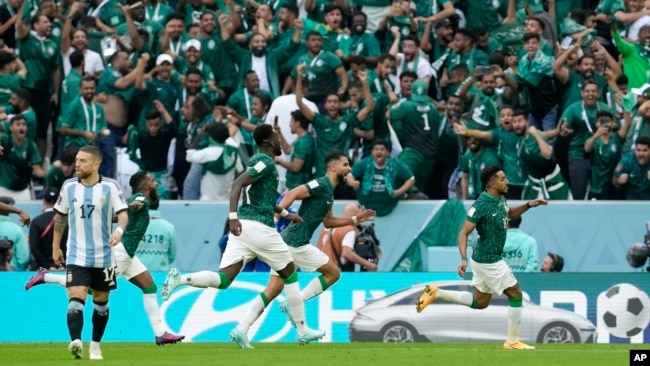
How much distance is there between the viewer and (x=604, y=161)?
22.8 metres

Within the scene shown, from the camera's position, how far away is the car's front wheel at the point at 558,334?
20391mm

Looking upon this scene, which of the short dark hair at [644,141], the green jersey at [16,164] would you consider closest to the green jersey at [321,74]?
the green jersey at [16,164]

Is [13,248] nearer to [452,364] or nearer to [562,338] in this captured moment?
[562,338]

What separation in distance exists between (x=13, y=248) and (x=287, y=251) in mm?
6514

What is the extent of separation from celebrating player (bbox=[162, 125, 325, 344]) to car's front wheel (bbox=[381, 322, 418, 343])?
395cm

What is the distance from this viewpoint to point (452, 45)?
25.4 m

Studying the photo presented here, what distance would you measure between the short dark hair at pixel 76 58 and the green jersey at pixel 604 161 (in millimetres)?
8681

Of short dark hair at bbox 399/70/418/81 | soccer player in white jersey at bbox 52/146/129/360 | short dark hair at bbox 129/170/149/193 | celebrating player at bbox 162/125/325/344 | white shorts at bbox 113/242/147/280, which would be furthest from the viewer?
short dark hair at bbox 399/70/418/81

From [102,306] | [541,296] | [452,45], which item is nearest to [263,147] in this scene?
[102,306]

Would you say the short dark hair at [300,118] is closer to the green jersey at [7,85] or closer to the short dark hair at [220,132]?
the short dark hair at [220,132]

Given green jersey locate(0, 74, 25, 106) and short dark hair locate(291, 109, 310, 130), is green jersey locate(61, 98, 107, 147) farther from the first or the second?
short dark hair locate(291, 109, 310, 130)

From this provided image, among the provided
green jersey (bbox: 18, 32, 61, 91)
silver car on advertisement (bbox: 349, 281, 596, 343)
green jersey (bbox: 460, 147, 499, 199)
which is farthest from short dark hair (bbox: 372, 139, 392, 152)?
green jersey (bbox: 18, 32, 61, 91)

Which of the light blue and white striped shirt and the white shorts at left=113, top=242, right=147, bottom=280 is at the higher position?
the light blue and white striped shirt

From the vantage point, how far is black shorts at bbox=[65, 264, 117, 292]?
15234 millimetres
